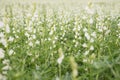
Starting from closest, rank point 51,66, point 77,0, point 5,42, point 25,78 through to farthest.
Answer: point 25,78
point 5,42
point 51,66
point 77,0

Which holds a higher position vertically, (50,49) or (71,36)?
(71,36)

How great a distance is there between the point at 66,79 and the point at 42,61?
116 centimetres

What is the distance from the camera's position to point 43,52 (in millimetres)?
3943

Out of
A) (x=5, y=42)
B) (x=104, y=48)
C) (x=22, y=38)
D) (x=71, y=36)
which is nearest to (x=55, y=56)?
(x=104, y=48)

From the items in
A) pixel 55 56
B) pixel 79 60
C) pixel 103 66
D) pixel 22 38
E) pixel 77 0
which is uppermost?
pixel 77 0

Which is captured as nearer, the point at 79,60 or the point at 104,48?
the point at 79,60

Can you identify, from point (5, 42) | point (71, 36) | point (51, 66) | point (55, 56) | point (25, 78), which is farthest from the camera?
point (71, 36)

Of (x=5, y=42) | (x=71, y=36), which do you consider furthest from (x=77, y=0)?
(x=5, y=42)

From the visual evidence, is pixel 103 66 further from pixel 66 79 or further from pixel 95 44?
pixel 95 44

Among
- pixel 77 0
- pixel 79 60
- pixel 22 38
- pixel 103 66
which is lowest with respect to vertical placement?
pixel 103 66

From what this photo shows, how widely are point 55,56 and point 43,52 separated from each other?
0.67 feet

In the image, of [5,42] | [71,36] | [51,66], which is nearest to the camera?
[5,42]

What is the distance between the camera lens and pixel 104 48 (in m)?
4.06

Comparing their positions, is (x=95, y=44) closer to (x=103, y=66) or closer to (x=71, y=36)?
(x=103, y=66)
